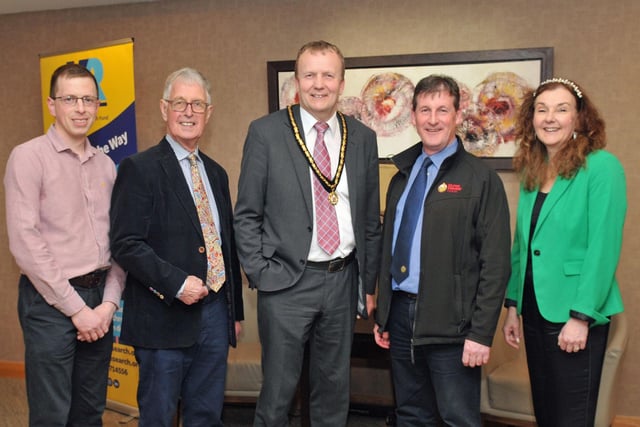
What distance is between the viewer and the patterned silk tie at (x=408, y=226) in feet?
7.48

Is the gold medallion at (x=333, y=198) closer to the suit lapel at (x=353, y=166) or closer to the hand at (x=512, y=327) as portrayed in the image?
the suit lapel at (x=353, y=166)

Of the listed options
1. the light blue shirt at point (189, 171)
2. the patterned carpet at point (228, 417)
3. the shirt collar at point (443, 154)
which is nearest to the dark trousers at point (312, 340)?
the light blue shirt at point (189, 171)

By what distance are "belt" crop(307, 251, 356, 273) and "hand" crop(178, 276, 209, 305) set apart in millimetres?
417

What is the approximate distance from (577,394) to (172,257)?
1535mm

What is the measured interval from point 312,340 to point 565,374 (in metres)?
0.94

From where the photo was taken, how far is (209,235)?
2.41 metres

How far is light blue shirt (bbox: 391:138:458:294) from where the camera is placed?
2258 millimetres

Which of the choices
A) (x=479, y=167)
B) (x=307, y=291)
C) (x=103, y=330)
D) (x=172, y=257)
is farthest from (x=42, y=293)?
(x=479, y=167)

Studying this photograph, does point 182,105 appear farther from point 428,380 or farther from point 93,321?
point 428,380

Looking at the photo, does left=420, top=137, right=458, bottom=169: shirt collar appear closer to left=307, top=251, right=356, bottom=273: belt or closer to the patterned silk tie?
the patterned silk tie

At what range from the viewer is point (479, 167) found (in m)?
2.26

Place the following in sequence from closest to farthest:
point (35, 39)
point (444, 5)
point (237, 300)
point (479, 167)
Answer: point (479, 167), point (237, 300), point (444, 5), point (35, 39)

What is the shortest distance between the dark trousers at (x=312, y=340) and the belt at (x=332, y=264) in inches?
0.6

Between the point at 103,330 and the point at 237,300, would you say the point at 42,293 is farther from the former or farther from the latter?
the point at 237,300
